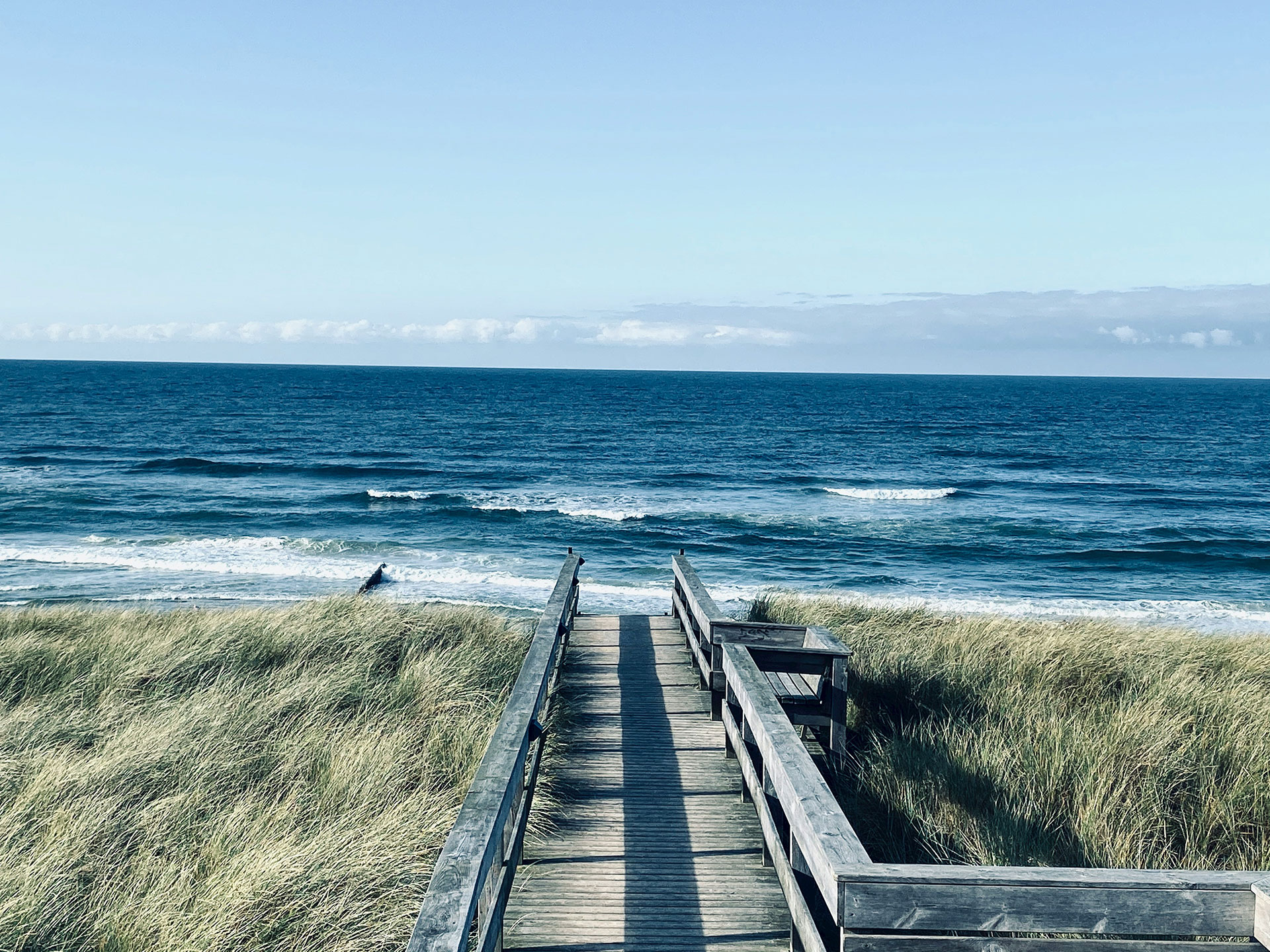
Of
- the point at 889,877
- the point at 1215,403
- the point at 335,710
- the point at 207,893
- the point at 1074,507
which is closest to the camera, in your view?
the point at 889,877

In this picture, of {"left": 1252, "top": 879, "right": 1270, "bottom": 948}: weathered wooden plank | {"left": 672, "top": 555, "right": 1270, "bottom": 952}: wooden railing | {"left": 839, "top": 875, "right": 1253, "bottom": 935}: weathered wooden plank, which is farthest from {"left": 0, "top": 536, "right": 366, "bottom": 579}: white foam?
{"left": 1252, "top": 879, "right": 1270, "bottom": 948}: weathered wooden plank

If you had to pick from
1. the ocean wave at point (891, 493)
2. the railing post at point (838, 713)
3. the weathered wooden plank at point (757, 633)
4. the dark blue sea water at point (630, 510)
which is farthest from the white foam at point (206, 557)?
the ocean wave at point (891, 493)

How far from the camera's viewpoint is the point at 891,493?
36.4 meters

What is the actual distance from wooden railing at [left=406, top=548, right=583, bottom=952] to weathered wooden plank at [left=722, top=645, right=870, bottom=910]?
1.32 meters

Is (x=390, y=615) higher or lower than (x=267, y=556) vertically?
higher

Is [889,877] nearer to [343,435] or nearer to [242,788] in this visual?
[242,788]

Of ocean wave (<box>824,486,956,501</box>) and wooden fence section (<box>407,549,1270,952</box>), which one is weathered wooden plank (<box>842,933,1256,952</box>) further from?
ocean wave (<box>824,486,956,501</box>)

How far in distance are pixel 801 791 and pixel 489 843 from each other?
1.44m

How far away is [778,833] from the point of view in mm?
4648

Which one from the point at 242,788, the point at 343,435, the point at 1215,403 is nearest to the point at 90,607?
the point at 242,788

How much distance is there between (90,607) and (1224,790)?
16.2 meters

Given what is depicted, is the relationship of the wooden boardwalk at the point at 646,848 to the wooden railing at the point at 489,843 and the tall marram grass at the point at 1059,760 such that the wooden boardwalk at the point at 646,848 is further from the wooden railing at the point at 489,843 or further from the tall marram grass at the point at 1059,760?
the tall marram grass at the point at 1059,760

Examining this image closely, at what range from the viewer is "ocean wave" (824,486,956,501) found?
117ft

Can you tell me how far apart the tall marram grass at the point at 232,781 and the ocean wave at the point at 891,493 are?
2802cm
